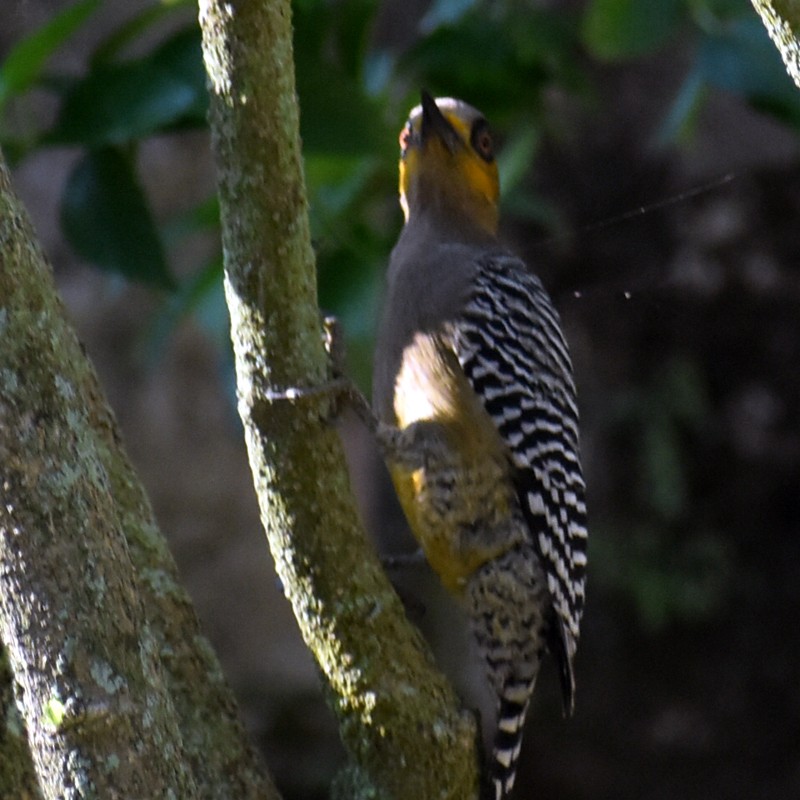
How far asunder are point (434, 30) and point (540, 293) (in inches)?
33.8

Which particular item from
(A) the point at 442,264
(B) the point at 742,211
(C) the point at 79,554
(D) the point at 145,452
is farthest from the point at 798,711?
(C) the point at 79,554

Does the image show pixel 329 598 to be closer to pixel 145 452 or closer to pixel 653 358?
pixel 653 358

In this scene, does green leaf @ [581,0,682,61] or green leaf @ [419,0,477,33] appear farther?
green leaf @ [419,0,477,33]

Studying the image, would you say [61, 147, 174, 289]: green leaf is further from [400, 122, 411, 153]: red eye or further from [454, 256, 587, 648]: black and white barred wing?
[454, 256, 587, 648]: black and white barred wing

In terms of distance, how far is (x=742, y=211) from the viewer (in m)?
6.93

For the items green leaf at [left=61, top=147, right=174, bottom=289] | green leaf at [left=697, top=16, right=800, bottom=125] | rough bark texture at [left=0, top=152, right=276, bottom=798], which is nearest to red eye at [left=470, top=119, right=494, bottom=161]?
green leaf at [left=697, top=16, right=800, bottom=125]

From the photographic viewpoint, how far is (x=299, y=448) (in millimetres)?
2467

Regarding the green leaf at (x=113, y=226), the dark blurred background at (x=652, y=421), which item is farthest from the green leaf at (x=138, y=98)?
the dark blurred background at (x=652, y=421)

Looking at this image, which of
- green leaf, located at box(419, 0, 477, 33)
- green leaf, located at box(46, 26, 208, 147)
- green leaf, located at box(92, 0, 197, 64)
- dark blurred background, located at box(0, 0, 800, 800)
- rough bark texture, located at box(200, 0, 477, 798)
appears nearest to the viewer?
rough bark texture, located at box(200, 0, 477, 798)

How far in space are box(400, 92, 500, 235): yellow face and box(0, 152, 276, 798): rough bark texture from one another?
6.23 ft

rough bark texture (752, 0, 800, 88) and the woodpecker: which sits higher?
rough bark texture (752, 0, 800, 88)

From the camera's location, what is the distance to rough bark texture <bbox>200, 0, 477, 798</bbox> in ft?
7.62

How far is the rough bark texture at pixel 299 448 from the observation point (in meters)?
2.32

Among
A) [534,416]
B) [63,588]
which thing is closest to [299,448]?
[63,588]
